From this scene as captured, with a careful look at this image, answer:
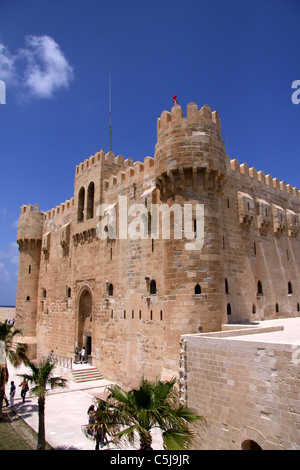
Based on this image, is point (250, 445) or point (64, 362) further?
point (64, 362)

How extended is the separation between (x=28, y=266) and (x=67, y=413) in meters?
18.0

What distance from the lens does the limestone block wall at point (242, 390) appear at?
7184mm

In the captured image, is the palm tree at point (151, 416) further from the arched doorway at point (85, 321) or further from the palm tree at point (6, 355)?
the arched doorway at point (85, 321)

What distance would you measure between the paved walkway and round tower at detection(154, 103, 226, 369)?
13.1 feet

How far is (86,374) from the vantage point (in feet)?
61.9

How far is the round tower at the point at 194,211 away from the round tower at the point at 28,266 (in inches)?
754

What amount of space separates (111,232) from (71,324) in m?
7.76

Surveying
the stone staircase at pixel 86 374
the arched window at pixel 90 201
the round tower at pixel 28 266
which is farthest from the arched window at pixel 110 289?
the round tower at pixel 28 266

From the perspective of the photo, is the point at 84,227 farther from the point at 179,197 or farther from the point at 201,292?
the point at 201,292

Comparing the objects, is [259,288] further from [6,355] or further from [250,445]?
[6,355]

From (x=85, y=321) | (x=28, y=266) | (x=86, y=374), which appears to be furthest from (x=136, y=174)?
(x=28, y=266)

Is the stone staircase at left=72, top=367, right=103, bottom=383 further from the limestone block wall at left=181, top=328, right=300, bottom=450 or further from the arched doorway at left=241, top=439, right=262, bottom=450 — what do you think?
the arched doorway at left=241, top=439, right=262, bottom=450

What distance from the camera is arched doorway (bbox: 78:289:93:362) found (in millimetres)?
21500
